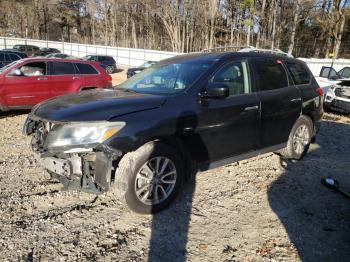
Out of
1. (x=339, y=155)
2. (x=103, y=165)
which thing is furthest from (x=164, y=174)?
(x=339, y=155)

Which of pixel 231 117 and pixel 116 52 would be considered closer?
pixel 231 117

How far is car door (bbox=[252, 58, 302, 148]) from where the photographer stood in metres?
4.92

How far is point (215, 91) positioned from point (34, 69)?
6.91 meters

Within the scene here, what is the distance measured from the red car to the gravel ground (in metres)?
4.24

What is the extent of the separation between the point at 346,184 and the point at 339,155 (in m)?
1.59

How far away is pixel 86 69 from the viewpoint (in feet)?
33.7

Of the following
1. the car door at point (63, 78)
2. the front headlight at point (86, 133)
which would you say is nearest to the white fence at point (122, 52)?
the car door at point (63, 78)

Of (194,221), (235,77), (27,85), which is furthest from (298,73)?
(27,85)

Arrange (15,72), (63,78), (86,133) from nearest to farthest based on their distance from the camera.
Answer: (86,133), (15,72), (63,78)

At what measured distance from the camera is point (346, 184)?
4.99 meters

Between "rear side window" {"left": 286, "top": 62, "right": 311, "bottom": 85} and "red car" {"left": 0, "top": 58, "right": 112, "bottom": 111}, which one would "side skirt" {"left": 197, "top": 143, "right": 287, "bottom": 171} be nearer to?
"rear side window" {"left": 286, "top": 62, "right": 311, "bottom": 85}

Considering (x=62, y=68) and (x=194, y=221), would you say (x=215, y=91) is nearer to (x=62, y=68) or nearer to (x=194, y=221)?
(x=194, y=221)

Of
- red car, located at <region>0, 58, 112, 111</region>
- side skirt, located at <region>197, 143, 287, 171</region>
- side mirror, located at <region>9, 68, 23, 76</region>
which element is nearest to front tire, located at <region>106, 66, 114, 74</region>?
red car, located at <region>0, 58, 112, 111</region>

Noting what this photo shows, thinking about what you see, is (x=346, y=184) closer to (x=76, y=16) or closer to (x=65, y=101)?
(x=65, y=101)
